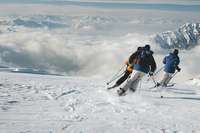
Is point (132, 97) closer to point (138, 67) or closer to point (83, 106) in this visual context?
point (138, 67)

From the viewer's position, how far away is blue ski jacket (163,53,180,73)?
21.5 meters

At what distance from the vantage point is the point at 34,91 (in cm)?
1656

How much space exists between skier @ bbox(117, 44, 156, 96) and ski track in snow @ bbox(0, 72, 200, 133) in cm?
61

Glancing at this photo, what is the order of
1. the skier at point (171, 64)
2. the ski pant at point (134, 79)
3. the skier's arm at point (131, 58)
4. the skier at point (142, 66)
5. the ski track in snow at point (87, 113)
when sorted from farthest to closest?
1. the skier at point (171, 64)
2. the skier's arm at point (131, 58)
3. the ski pant at point (134, 79)
4. the skier at point (142, 66)
5. the ski track in snow at point (87, 113)

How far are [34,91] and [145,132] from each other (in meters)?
7.96

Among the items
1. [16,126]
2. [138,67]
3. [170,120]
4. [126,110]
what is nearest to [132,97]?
[138,67]

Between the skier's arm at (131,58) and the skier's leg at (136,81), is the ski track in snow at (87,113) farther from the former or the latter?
the skier's arm at (131,58)

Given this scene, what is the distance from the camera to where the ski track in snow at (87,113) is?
31.5 ft

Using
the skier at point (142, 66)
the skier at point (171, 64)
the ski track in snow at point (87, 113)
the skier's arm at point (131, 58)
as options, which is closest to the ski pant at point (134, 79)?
the skier at point (142, 66)

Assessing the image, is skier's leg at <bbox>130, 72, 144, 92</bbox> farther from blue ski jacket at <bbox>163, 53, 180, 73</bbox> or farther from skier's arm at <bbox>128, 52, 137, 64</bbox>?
blue ski jacket at <bbox>163, 53, 180, 73</bbox>

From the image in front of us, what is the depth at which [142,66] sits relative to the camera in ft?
57.3

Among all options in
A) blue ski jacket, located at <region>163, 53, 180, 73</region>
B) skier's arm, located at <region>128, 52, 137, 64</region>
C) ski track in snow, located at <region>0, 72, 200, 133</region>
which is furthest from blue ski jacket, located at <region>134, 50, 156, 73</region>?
blue ski jacket, located at <region>163, 53, 180, 73</region>

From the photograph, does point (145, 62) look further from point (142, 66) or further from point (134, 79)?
point (134, 79)

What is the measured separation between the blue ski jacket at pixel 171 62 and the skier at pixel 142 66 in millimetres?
4132
